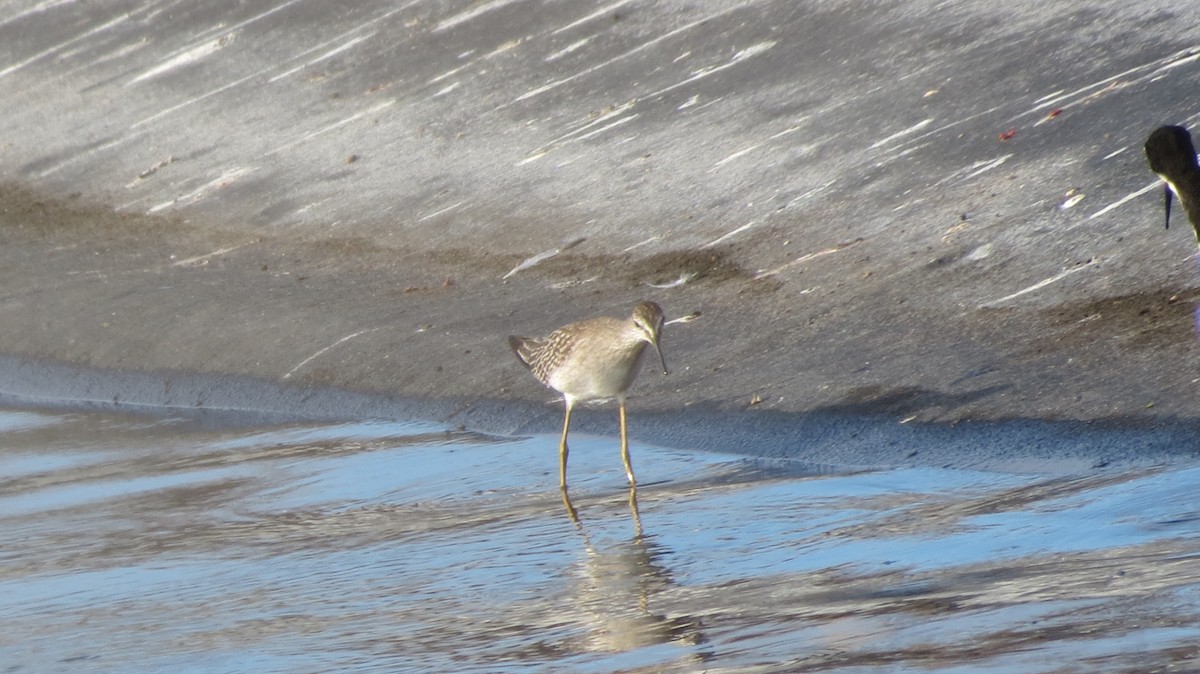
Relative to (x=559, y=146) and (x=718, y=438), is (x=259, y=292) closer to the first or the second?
(x=559, y=146)

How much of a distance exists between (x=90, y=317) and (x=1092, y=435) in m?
8.39

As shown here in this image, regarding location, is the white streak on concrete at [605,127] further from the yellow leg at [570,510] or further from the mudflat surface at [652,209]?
the yellow leg at [570,510]

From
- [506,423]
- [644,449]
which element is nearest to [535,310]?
[506,423]

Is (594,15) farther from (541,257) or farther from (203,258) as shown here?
(541,257)

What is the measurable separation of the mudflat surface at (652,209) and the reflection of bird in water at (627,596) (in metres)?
2.23

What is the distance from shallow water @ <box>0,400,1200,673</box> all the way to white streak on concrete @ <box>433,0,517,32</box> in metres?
10.1

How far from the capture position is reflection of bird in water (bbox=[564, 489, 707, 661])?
256 inches

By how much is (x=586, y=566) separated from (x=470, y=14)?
13296 mm

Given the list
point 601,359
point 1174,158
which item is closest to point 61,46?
point 601,359

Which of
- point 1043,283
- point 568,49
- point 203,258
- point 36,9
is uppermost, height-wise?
point 36,9

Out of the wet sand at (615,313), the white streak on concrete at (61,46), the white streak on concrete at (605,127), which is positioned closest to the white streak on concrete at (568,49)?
the wet sand at (615,313)

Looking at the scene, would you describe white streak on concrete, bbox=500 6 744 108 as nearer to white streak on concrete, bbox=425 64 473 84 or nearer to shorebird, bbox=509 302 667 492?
white streak on concrete, bbox=425 64 473 84

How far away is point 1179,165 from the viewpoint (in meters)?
9.23

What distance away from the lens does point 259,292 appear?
14.6 metres
